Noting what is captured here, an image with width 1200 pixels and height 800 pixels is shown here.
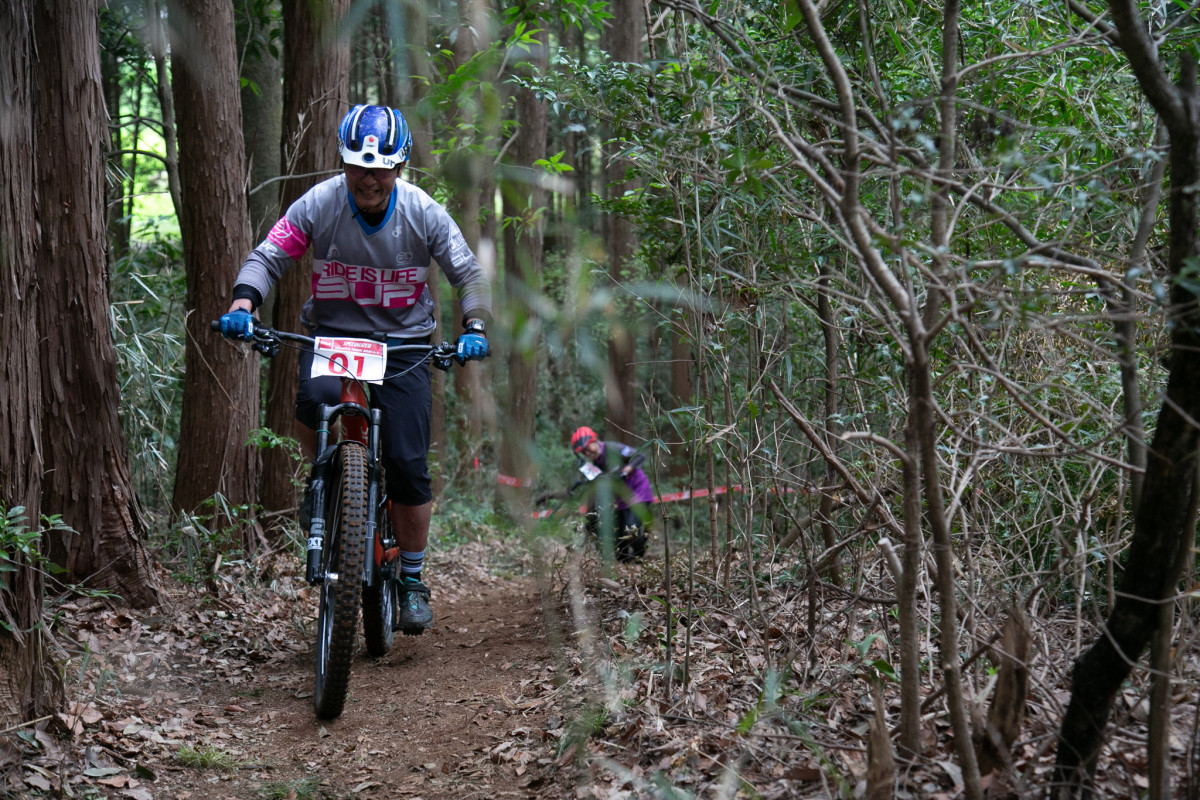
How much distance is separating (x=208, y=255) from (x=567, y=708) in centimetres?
382

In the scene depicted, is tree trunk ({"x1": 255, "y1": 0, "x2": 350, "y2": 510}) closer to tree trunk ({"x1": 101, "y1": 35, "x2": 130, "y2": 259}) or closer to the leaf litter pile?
the leaf litter pile

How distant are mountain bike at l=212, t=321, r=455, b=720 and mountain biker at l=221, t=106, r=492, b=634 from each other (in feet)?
0.31

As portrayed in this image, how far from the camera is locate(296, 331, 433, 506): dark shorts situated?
3996 millimetres

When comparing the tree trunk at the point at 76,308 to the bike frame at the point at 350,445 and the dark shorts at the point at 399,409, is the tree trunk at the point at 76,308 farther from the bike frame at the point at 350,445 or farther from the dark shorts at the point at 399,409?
the bike frame at the point at 350,445

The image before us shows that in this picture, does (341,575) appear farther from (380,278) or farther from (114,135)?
(114,135)

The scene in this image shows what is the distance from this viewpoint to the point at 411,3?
139 cm

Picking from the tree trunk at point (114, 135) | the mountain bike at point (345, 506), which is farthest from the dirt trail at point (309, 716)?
the tree trunk at point (114, 135)

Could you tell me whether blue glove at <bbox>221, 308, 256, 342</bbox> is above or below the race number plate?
above

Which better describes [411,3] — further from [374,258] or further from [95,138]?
[95,138]

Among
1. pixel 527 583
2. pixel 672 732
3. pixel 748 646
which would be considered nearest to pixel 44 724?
pixel 672 732

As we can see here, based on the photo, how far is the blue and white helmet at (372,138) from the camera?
12.4ft

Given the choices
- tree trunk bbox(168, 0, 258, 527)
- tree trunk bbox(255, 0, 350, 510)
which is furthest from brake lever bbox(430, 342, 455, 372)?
tree trunk bbox(255, 0, 350, 510)

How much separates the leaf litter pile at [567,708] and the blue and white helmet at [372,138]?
1.81 metres

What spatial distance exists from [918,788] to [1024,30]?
289 centimetres
